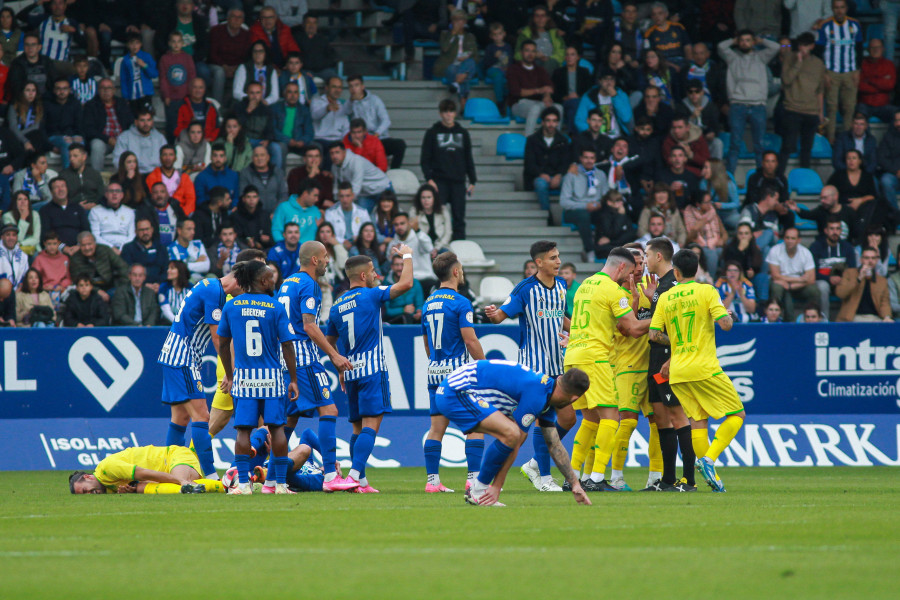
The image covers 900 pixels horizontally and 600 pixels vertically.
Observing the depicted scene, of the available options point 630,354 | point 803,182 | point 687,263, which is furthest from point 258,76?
point 687,263

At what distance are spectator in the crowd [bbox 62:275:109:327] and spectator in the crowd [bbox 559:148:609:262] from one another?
328 inches

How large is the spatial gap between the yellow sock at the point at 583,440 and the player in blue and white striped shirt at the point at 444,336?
1089mm

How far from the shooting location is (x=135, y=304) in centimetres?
1759

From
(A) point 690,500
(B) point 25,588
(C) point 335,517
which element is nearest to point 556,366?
(A) point 690,500

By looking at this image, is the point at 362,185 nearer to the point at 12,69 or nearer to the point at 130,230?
the point at 130,230

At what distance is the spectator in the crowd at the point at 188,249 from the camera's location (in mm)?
18266

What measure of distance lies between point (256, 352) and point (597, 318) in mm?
3318

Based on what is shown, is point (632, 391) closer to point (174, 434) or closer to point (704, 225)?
point (174, 434)

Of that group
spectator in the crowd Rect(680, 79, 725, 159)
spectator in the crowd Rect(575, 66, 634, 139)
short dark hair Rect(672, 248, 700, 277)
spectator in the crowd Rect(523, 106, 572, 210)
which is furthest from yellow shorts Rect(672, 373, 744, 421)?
spectator in the crowd Rect(680, 79, 725, 159)

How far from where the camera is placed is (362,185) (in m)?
20.3

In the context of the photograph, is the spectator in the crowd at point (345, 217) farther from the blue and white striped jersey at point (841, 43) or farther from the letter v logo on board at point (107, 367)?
the blue and white striped jersey at point (841, 43)

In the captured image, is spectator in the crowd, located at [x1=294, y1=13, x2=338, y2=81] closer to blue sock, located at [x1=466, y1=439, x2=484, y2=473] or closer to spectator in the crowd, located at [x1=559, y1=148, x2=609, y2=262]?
spectator in the crowd, located at [x1=559, y1=148, x2=609, y2=262]

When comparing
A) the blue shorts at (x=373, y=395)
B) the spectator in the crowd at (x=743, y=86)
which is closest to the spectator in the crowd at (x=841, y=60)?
the spectator in the crowd at (x=743, y=86)

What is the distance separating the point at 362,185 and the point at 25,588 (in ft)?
48.9
